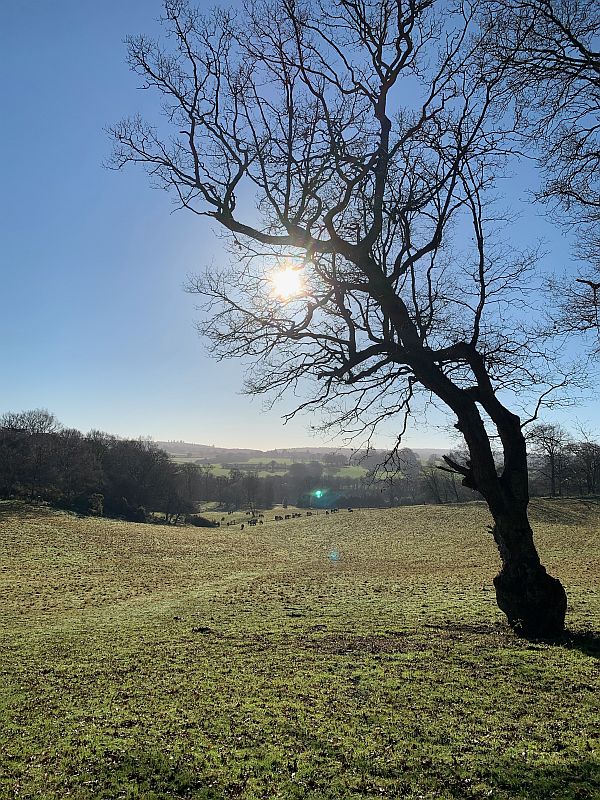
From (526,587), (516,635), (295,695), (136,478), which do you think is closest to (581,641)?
(516,635)

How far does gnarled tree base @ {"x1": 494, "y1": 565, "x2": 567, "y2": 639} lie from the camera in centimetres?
812

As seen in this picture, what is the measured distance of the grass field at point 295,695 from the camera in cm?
428

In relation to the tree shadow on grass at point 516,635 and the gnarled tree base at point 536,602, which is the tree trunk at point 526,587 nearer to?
the gnarled tree base at point 536,602

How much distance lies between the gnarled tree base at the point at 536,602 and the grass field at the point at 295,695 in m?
0.38

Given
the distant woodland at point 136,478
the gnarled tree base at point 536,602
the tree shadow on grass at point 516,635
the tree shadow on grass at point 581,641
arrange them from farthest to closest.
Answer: the distant woodland at point 136,478
the gnarled tree base at point 536,602
the tree shadow on grass at point 516,635
the tree shadow on grass at point 581,641

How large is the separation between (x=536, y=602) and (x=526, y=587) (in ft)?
1.00

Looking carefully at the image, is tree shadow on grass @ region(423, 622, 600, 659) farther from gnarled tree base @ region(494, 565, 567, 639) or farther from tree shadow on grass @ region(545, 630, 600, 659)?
gnarled tree base @ region(494, 565, 567, 639)

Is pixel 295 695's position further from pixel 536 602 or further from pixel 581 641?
pixel 581 641

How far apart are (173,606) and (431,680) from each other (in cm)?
941

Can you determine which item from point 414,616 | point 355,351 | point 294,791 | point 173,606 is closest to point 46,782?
point 294,791

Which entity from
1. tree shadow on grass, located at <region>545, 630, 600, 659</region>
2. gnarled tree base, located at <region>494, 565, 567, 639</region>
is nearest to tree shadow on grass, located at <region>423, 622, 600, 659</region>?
tree shadow on grass, located at <region>545, 630, 600, 659</region>

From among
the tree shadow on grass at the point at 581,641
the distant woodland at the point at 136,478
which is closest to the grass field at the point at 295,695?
the tree shadow on grass at the point at 581,641

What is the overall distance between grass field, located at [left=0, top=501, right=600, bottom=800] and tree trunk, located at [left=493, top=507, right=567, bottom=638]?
0.41 meters

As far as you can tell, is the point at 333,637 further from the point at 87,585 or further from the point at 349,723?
the point at 87,585
